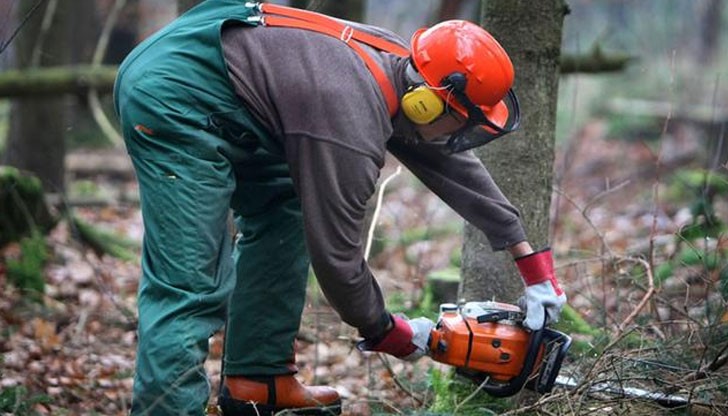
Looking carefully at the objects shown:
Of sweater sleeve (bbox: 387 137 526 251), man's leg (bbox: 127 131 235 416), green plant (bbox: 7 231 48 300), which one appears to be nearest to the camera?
man's leg (bbox: 127 131 235 416)

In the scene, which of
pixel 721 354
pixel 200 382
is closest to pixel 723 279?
pixel 721 354

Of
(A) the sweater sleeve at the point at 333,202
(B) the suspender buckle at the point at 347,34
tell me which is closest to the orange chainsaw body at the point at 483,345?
(A) the sweater sleeve at the point at 333,202

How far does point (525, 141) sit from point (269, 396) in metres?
1.67

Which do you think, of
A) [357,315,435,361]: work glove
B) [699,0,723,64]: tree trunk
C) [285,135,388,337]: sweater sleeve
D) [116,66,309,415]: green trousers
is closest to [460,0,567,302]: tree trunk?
[357,315,435,361]: work glove

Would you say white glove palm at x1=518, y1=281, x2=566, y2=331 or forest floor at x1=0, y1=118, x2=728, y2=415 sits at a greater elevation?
white glove palm at x1=518, y1=281, x2=566, y2=331

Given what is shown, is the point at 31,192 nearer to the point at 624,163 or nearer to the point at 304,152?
the point at 304,152

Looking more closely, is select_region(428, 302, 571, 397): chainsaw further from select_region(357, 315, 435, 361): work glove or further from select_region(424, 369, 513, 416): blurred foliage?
select_region(424, 369, 513, 416): blurred foliage

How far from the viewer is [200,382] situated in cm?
342

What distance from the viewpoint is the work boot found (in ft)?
13.9

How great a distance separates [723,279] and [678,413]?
2.46ft

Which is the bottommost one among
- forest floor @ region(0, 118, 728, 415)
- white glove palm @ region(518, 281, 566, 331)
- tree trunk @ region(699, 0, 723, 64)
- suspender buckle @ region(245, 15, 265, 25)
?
forest floor @ region(0, 118, 728, 415)

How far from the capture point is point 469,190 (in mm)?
3969

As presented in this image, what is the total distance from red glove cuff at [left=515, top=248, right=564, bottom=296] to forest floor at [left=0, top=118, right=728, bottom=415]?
0.45 meters

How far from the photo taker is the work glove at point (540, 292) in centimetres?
383
